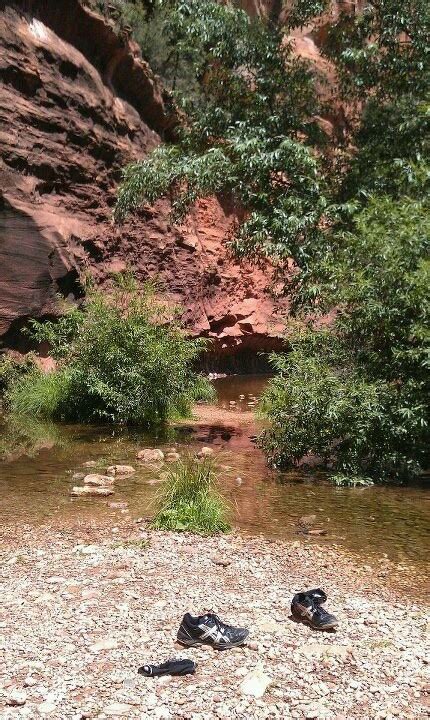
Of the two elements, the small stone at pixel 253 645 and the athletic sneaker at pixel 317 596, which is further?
the athletic sneaker at pixel 317 596

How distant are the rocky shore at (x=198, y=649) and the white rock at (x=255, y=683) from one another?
2cm

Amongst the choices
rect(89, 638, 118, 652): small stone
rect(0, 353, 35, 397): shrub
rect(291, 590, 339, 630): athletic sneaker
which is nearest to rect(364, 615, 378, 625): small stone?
rect(291, 590, 339, 630): athletic sneaker

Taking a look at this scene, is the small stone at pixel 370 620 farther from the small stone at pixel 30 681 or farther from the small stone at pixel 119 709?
the small stone at pixel 30 681

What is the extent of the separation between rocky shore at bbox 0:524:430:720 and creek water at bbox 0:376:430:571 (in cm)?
66

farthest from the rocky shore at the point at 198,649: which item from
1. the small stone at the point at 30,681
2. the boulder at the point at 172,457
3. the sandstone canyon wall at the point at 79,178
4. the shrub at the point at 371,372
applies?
the sandstone canyon wall at the point at 79,178

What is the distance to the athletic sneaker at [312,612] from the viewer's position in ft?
14.2

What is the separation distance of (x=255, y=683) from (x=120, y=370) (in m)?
9.41

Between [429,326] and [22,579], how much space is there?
5.59m

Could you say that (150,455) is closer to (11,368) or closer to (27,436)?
(27,436)

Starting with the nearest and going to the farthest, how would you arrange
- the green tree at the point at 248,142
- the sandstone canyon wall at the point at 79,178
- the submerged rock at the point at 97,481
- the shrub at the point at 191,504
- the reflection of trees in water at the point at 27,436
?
the shrub at the point at 191,504, the submerged rock at the point at 97,481, the reflection of trees in water at the point at 27,436, the green tree at the point at 248,142, the sandstone canyon wall at the point at 79,178

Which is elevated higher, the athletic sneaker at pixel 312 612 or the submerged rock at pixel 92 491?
the athletic sneaker at pixel 312 612

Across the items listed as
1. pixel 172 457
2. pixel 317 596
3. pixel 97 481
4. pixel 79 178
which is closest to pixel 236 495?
pixel 97 481

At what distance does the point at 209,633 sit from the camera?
13.3 feet

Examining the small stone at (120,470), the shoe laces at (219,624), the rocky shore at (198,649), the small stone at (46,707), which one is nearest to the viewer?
the small stone at (46,707)
